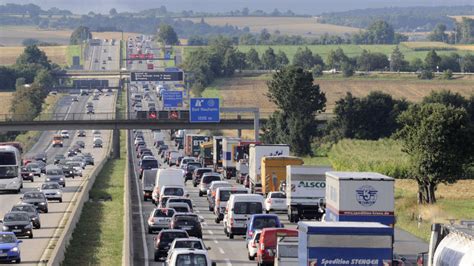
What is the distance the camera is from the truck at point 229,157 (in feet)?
312

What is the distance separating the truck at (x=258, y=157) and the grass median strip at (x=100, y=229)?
7.46m

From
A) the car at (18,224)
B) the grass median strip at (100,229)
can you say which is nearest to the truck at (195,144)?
the grass median strip at (100,229)

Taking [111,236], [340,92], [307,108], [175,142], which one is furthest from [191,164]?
[340,92]

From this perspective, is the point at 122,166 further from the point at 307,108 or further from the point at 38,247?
the point at 38,247

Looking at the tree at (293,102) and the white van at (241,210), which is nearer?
the white van at (241,210)

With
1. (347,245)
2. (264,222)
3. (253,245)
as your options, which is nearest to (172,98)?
(264,222)

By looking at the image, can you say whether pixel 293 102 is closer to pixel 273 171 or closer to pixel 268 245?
pixel 273 171

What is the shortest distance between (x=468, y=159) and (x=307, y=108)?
5795 cm

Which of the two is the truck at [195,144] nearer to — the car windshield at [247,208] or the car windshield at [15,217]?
the car windshield at [15,217]

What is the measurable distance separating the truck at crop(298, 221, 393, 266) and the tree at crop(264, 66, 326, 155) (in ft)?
304

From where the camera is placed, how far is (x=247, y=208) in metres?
49.7

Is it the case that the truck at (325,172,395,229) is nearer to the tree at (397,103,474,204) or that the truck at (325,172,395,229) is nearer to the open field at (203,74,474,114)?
→ the tree at (397,103,474,204)

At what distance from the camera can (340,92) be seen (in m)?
186

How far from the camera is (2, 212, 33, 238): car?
4978 cm
